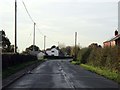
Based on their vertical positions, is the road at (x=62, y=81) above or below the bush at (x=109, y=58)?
below

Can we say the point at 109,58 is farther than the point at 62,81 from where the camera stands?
Yes

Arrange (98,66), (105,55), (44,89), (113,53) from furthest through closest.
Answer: (98,66) → (105,55) → (113,53) → (44,89)

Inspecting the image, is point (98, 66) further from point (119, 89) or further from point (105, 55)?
point (119, 89)

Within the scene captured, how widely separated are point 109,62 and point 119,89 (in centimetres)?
1690

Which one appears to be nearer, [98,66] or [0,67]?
[0,67]

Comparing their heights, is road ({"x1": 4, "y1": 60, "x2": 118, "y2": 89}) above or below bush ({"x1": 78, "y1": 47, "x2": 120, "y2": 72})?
below

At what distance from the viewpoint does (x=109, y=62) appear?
114ft

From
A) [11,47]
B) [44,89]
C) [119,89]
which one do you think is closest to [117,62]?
[119,89]

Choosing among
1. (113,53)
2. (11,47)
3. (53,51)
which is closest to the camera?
(113,53)

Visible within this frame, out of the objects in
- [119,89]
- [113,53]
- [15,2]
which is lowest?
[119,89]

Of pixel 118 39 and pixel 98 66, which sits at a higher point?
pixel 118 39

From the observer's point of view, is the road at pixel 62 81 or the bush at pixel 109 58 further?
the bush at pixel 109 58

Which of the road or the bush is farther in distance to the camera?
the bush

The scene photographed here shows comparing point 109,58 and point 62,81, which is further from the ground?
point 109,58
